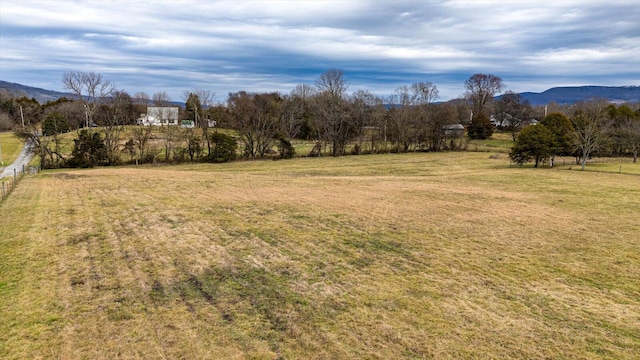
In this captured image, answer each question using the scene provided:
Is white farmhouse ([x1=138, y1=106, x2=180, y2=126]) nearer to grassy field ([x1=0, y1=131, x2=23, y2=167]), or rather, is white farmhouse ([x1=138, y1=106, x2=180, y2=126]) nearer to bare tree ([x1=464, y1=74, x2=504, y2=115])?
grassy field ([x1=0, y1=131, x2=23, y2=167])

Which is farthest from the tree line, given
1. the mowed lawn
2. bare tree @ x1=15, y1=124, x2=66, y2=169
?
the mowed lawn

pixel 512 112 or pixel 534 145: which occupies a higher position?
pixel 512 112

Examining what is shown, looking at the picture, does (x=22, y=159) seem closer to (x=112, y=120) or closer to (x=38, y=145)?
(x=38, y=145)

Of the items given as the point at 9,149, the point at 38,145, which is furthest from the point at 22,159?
the point at 38,145

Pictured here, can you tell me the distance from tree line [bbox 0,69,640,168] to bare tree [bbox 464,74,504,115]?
22.2 metres

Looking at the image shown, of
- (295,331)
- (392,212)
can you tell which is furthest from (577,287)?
(392,212)

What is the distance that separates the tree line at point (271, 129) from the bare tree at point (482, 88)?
72.9 ft

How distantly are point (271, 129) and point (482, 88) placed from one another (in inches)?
2957

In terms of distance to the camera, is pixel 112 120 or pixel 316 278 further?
pixel 112 120

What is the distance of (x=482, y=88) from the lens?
Result: 344 feet

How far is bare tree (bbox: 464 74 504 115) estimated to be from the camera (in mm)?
103750

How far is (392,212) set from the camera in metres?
18.7

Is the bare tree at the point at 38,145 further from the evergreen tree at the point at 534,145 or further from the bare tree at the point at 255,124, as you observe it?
the evergreen tree at the point at 534,145

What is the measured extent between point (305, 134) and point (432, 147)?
25.0m
